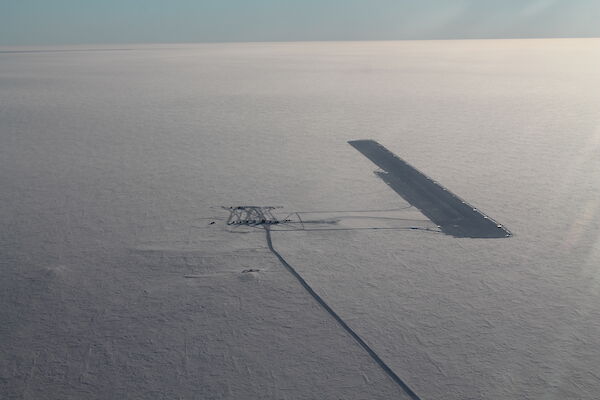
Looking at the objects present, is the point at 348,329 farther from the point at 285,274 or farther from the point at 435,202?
the point at 435,202

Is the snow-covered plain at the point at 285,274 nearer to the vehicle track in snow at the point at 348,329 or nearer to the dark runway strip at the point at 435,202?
the vehicle track in snow at the point at 348,329

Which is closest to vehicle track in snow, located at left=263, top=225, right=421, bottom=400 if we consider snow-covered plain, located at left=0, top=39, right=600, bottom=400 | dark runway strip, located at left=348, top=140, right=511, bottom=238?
snow-covered plain, located at left=0, top=39, right=600, bottom=400

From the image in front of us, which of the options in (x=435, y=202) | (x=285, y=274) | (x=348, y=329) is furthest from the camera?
(x=435, y=202)

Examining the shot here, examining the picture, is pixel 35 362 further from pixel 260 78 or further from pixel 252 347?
pixel 260 78

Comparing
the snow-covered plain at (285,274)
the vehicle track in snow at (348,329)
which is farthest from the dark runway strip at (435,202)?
the vehicle track in snow at (348,329)

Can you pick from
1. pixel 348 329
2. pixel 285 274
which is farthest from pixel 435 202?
pixel 348 329

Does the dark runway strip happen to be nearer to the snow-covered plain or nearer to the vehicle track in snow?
the snow-covered plain

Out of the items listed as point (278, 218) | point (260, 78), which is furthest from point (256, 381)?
point (260, 78)
